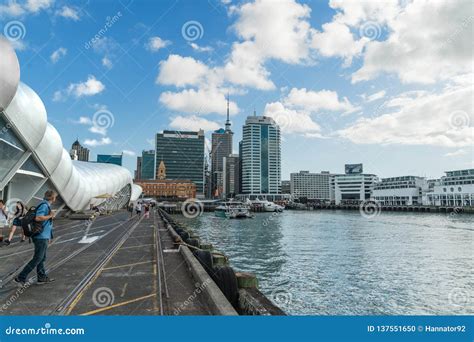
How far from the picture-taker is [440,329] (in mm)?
5250

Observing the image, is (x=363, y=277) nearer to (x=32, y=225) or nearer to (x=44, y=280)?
(x=44, y=280)

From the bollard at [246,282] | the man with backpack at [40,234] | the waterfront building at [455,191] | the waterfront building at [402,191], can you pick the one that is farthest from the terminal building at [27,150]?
the waterfront building at [402,191]

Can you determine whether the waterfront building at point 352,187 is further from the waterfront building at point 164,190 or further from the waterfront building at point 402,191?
the waterfront building at point 164,190

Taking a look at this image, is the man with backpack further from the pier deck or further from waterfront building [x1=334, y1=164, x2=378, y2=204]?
waterfront building [x1=334, y1=164, x2=378, y2=204]

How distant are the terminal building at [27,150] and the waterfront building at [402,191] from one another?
144152 mm

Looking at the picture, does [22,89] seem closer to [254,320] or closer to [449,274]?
[254,320]

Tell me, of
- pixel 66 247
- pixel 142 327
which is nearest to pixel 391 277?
pixel 142 327

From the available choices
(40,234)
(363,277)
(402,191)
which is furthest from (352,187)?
(40,234)

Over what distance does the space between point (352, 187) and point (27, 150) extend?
16748 centimetres

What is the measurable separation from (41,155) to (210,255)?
76.6ft

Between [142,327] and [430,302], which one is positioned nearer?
[142,327]

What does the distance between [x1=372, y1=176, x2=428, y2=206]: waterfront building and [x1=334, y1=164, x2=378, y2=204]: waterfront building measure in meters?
10.2

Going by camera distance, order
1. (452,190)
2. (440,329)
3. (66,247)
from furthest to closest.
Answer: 1. (452,190)
2. (66,247)
3. (440,329)

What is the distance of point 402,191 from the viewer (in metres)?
142
